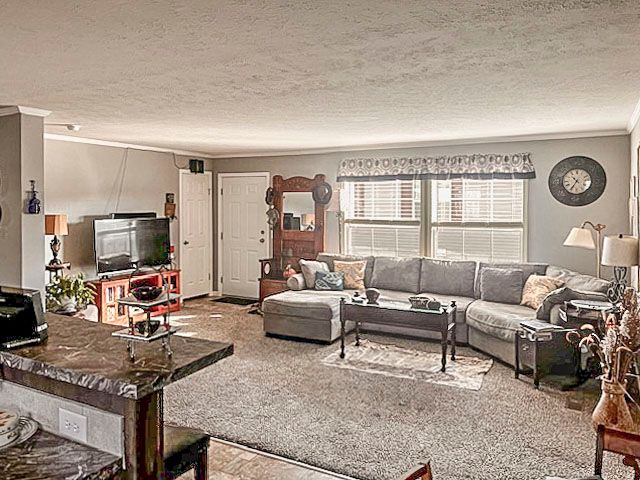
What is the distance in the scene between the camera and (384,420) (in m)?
3.85

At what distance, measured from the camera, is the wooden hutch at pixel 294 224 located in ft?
25.7

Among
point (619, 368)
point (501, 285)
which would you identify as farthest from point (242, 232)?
point (619, 368)

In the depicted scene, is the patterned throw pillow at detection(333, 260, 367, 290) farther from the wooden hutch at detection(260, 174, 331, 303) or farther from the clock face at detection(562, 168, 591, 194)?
the clock face at detection(562, 168, 591, 194)

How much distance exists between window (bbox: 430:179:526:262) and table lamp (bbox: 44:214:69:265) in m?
4.50

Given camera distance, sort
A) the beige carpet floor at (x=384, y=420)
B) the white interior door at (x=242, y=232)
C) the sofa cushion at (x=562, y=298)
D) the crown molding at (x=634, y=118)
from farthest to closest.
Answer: the white interior door at (x=242, y=232)
the sofa cushion at (x=562, y=298)
the crown molding at (x=634, y=118)
the beige carpet floor at (x=384, y=420)

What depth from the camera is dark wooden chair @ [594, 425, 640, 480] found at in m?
2.04

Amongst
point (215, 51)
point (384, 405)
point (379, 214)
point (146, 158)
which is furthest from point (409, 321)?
point (146, 158)

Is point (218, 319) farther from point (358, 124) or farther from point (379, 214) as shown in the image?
point (358, 124)

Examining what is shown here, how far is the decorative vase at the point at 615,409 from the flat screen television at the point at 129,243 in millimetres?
5492

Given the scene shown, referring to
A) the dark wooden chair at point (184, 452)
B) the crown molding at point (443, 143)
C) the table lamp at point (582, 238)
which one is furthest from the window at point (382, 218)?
the dark wooden chair at point (184, 452)

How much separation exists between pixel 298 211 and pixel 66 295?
3519 mm

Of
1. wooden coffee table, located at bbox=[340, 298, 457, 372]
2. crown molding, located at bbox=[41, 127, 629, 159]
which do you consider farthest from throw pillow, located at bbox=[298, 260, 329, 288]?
crown molding, located at bbox=[41, 127, 629, 159]

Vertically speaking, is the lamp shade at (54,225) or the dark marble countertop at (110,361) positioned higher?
the lamp shade at (54,225)

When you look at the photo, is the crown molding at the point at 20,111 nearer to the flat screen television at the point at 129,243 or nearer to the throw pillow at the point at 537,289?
the flat screen television at the point at 129,243
